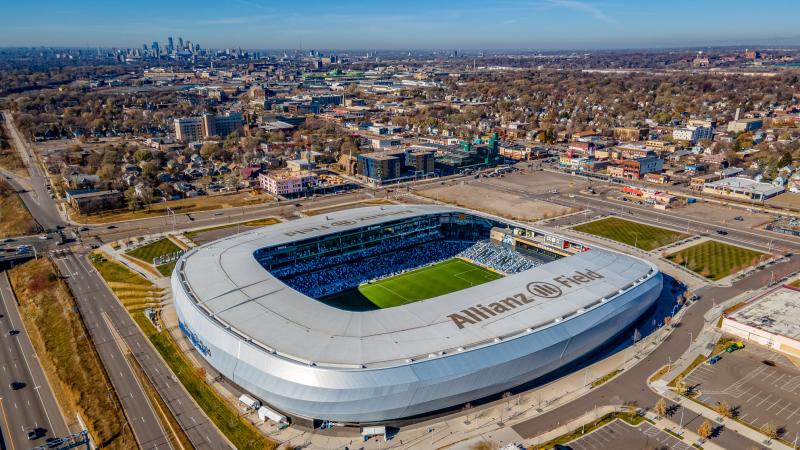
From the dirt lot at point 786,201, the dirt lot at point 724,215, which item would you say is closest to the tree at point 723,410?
the dirt lot at point 724,215

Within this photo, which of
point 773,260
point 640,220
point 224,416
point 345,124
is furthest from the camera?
point 345,124

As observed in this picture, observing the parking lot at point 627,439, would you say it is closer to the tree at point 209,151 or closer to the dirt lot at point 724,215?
the dirt lot at point 724,215

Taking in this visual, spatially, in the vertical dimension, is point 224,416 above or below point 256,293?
below

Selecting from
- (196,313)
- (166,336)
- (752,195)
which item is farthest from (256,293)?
(752,195)

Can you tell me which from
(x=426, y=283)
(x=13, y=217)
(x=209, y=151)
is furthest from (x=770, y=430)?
(x=209, y=151)

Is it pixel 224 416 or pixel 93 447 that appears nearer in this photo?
pixel 93 447

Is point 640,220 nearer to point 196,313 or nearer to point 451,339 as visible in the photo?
point 451,339

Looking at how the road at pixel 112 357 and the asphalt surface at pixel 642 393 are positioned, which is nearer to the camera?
the asphalt surface at pixel 642 393
